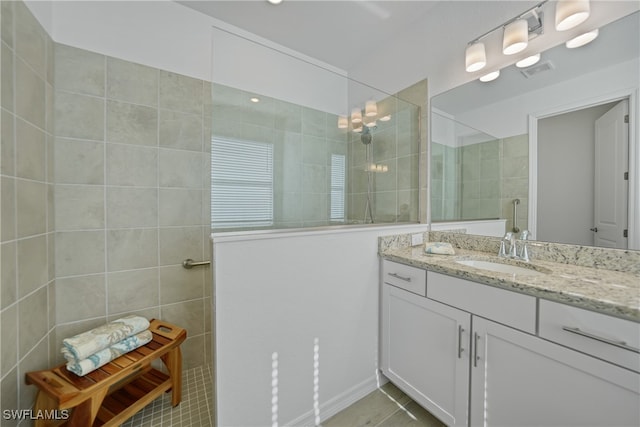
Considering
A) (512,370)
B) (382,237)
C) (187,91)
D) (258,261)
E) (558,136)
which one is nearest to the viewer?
(512,370)

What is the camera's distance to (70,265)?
141 centimetres

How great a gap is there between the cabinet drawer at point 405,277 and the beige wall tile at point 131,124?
172 cm

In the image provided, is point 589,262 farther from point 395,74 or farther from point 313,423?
point 395,74

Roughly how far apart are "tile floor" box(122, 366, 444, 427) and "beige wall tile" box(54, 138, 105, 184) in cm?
138

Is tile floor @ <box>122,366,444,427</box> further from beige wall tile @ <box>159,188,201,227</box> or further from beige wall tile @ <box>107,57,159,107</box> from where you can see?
beige wall tile @ <box>107,57,159,107</box>

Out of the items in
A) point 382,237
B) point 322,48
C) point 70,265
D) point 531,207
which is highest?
point 322,48

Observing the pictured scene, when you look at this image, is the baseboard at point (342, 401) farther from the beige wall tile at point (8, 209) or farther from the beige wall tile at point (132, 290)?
the beige wall tile at point (8, 209)

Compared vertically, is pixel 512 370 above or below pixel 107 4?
below

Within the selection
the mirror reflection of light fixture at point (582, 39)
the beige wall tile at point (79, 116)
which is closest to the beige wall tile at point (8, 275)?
the beige wall tile at point (79, 116)

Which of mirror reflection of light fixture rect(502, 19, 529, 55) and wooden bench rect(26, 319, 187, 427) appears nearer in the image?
wooden bench rect(26, 319, 187, 427)

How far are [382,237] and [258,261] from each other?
815mm

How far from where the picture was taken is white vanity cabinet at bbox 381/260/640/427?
751 mm

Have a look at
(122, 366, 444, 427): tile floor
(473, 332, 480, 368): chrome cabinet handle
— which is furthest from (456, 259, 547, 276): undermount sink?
(122, 366, 444, 427): tile floor

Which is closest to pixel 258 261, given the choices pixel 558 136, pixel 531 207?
pixel 531 207
